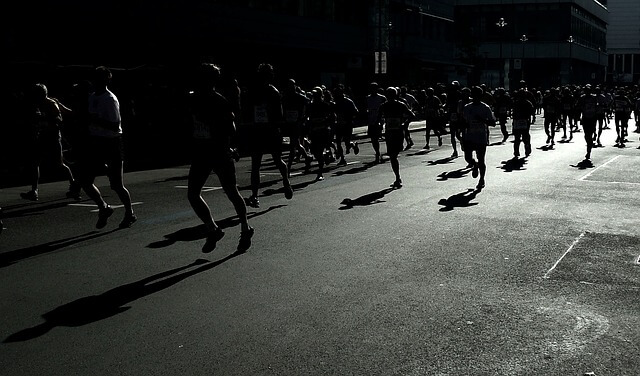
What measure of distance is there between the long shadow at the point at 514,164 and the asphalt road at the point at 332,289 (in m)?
5.27

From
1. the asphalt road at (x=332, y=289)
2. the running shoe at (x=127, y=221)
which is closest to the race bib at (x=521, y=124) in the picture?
the asphalt road at (x=332, y=289)

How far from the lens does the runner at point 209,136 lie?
8.38 meters

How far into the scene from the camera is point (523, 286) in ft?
23.8

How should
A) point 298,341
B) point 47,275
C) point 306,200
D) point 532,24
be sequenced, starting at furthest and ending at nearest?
point 532,24 → point 306,200 → point 47,275 → point 298,341

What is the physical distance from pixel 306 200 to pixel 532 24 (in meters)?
89.2

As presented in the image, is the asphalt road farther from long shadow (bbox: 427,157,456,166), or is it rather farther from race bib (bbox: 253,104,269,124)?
long shadow (bbox: 427,157,456,166)

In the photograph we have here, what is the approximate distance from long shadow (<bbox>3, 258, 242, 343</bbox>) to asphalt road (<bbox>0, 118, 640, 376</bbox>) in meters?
0.03

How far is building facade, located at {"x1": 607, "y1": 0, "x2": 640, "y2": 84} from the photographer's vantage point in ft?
473

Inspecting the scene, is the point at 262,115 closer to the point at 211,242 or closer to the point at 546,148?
the point at 211,242

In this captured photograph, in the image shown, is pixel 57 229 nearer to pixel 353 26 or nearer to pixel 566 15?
pixel 353 26

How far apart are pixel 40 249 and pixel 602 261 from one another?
5.95 metres

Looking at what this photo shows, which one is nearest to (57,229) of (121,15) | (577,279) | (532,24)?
(577,279)

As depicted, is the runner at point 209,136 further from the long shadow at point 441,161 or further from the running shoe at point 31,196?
the long shadow at point 441,161

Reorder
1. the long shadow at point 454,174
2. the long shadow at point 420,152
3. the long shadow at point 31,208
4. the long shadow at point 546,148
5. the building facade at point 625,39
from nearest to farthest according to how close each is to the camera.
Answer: the long shadow at point 31,208, the long shadow at point 454,174, the long shadow at point 420,152, the long shadow at point 546,148, the building facade at point 625,39
